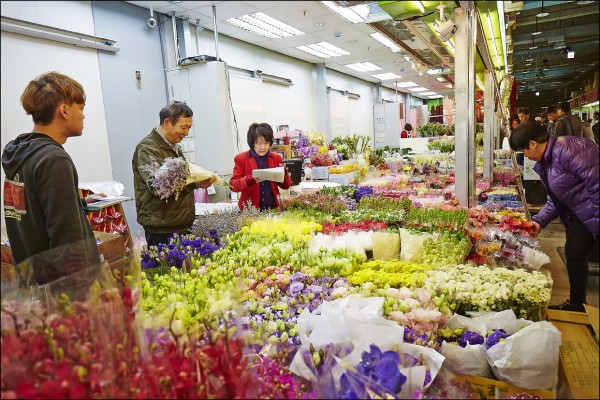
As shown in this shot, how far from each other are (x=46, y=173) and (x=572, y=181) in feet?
8.55

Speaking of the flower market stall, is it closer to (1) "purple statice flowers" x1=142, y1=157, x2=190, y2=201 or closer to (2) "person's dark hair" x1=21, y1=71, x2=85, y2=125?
(1) "purple statice flowers" x1=142, y1=157, x2=190, y2=201

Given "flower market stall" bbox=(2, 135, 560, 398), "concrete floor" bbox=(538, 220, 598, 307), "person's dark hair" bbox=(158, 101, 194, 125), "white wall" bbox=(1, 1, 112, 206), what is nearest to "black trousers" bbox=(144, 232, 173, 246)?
"flower market stall" bbox=(2, 135, 560, 398)

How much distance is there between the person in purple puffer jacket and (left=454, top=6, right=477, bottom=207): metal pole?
0.86 metres

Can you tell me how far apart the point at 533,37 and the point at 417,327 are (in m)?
7.31

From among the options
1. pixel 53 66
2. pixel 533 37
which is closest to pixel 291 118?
pixel 533 37

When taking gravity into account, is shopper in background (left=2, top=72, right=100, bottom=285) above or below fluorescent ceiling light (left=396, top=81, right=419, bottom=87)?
below

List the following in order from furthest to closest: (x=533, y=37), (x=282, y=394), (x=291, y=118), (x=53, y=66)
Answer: (x=291, y=118) < (x=533, y=37) < (x=53, y=66) < (x=282, y=394)

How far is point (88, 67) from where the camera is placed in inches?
210

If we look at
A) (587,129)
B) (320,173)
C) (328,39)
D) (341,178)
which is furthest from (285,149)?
(587,129)

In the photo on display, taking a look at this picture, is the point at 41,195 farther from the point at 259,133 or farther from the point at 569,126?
the point at 569,126

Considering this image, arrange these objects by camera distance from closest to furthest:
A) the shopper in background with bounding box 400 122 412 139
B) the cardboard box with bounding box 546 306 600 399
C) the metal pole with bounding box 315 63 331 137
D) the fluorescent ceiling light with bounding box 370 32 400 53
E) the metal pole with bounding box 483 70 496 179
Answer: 1. the cardboard box with bounding box 546 306 600 399
2. the metal pole with bounding box 483 70 496 179
3. the fluorescent ceiling light with bounding box 370 32 400 53
4. the metal pole with bounding box 315 63 331 137
5. the shopper in background with bounding box 400 122 412 139

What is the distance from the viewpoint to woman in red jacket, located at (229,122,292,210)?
13.3ft

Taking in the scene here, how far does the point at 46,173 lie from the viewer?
5.34 ft

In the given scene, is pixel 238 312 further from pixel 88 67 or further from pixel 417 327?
pixel 88 67
